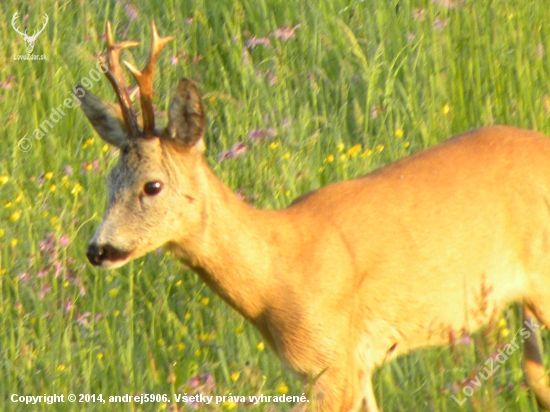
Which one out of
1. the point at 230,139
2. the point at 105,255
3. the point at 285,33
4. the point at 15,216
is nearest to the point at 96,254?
the point at 105,255

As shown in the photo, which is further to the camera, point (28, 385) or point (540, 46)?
point (540, 46)

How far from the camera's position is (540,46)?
275 inches

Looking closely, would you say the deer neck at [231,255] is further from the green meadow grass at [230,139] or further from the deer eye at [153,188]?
the green meadow grass at [230,139]

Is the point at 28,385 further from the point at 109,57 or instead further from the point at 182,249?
the point at 109,57

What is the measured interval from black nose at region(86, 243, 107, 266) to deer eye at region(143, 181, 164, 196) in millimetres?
283

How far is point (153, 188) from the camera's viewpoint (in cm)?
448

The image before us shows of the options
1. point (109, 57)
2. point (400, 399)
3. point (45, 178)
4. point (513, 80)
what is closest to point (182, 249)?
point (109, 57)

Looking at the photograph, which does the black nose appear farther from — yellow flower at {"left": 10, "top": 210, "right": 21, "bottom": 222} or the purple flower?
the purple flower

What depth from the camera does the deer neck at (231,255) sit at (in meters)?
4.57

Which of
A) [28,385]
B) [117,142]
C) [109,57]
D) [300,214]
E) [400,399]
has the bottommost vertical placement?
[400,399]

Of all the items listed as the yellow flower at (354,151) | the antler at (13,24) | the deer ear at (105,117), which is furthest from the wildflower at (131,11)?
the deer ear at (105,117)

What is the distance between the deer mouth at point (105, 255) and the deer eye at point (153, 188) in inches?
9.5

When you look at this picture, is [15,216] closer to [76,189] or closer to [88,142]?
A: [76,189]

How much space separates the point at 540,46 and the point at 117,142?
317 centimetres
